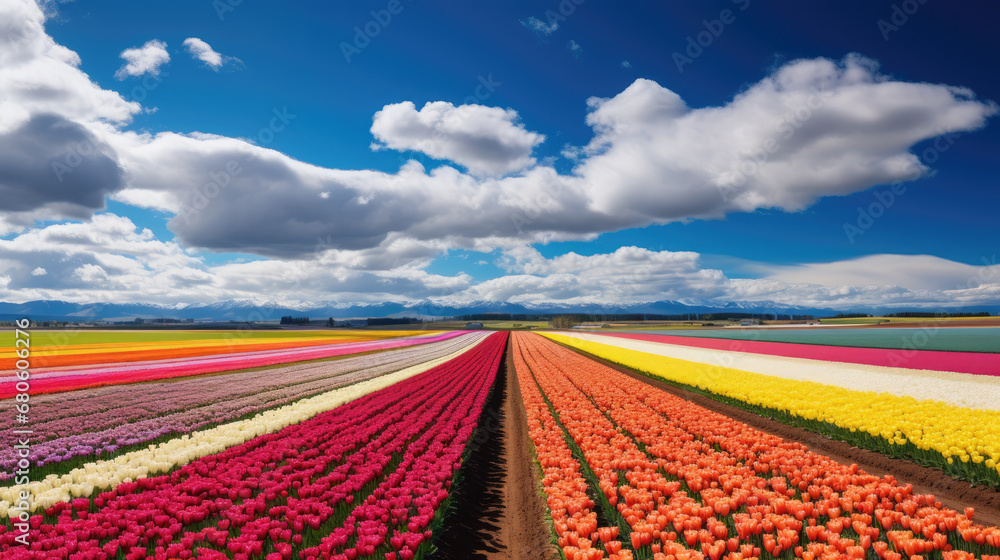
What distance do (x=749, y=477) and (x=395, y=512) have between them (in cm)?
632

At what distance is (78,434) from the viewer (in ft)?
41.5

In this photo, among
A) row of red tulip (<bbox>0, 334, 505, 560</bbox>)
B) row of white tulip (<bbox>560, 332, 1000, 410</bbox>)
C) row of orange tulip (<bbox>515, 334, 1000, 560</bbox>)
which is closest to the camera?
row of orange tulip (<bbox>515, 334, 1000, 560</bbox>)

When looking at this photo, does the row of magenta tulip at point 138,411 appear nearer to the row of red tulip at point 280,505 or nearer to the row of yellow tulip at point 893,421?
the row of red tulip at point 280,505

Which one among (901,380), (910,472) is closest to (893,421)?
(910,472)

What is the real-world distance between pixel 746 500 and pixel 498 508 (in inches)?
182

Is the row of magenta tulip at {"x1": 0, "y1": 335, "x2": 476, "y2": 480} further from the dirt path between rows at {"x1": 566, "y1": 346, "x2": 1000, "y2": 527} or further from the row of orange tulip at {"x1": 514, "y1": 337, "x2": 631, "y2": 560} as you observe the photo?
the dirt path between rows at {"x1": 566, "y1": 346, "x2": 1000, "y2": 527}

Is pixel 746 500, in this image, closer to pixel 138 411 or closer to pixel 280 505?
pixel 280 505

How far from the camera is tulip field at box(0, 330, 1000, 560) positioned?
5.60 m

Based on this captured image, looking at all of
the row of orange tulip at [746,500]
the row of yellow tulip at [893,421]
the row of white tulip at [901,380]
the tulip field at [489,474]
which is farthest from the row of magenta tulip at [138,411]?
the row of white tulip at [901,380]

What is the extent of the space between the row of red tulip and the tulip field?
4 centimetres

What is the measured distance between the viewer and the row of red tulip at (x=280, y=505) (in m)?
5.56

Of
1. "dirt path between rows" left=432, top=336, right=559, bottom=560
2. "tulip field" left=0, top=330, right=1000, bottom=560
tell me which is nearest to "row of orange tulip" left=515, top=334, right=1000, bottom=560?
"tulip field" left=0, top=330, right=1000, bottom=560

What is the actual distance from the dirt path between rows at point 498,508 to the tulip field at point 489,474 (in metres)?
0.07

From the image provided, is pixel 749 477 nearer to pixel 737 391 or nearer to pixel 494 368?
pixel 737 391
